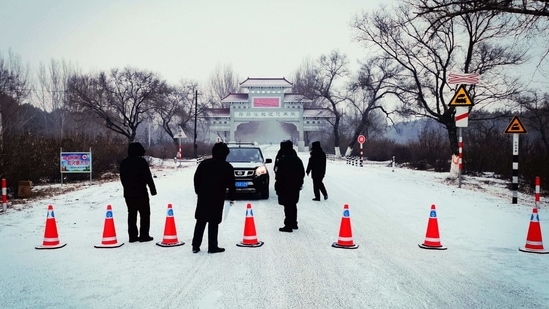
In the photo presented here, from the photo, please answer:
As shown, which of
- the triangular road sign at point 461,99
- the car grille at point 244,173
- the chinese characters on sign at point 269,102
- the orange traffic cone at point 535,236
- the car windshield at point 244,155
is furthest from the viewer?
the chinese characters on sign at point 269,102

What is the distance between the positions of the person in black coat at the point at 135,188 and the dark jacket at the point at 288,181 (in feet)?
9.06

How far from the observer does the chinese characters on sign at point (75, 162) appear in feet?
66.5

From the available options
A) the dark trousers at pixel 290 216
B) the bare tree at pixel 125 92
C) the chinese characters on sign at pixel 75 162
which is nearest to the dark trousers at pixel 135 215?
the dark trousers at pixel 290 216

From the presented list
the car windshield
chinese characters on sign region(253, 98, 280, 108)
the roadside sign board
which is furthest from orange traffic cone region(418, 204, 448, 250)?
chinese characters on sign region(253, 98, 280, 108)

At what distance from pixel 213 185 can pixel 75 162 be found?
1488cm

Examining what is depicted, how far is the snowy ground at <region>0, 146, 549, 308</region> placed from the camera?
5.36 m

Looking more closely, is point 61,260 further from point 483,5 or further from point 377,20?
point 377,20

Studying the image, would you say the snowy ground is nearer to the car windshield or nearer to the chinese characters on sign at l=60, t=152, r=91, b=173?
the car windshield

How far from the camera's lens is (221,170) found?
7906 millimetres

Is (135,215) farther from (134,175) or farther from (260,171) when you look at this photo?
(260,171)

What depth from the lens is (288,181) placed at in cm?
1001

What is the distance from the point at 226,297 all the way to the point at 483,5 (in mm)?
8875

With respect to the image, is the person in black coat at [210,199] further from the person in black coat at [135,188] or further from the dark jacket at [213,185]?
the person in black coat at [135,188]

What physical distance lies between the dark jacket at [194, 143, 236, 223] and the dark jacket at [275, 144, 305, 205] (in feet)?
6.97
